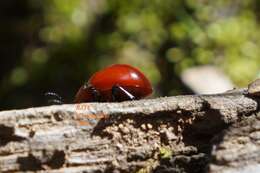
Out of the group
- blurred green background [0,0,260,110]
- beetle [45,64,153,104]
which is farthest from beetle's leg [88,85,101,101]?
blurred green background [0,0,260,110]

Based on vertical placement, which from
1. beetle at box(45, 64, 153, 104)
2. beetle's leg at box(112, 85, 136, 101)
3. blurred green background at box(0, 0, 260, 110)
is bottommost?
beetle's leg at box(112, 85, 136, 101)

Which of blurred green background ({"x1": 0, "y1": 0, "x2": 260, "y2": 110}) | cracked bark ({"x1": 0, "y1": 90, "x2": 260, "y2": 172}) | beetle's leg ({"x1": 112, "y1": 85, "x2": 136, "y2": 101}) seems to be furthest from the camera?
blurred green background ({"x1": 0, "y1": 0, "x2": 260, "y2": 110})

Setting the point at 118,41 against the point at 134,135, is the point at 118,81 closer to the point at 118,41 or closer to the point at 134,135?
the point at 134,135

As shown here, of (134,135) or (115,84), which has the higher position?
(115,84)

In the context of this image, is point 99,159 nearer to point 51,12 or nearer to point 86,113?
point 86,113

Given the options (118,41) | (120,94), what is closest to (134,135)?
(120,94)

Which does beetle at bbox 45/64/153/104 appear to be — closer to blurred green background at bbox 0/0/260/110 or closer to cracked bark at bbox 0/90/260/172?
cracked bark at bbox 0/90/260/172

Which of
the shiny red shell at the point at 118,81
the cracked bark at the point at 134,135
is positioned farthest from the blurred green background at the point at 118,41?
the cracked bark at the point at 134,135
